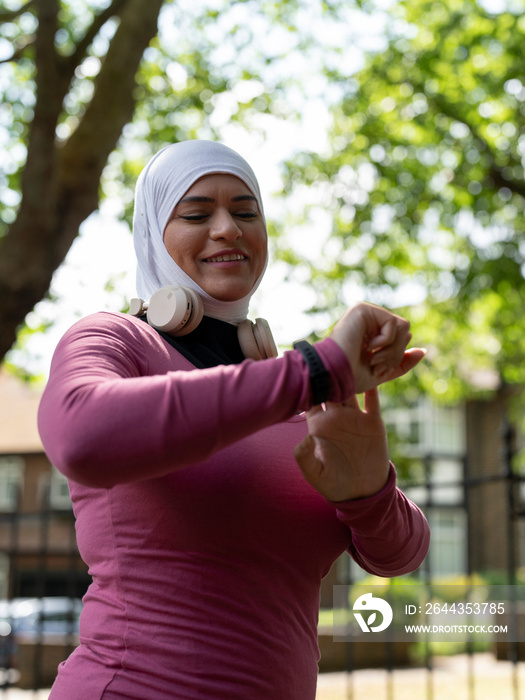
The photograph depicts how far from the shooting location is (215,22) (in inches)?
364

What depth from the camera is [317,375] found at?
46.8 inches

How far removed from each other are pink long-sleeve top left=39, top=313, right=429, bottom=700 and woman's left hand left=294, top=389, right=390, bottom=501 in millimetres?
37

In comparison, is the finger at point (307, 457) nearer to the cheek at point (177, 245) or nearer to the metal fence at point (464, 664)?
the cheek at point (177, 245)

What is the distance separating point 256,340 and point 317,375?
0.54 metres

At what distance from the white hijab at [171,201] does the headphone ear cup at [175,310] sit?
9 centimetres

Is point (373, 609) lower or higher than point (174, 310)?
lower

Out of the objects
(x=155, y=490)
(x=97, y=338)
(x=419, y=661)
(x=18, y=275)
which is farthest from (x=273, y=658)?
(x=419, y=661)

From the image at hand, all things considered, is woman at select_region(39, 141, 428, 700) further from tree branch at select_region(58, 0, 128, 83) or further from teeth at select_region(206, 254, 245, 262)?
tree branch at select_region(58, 0, 128, 83)

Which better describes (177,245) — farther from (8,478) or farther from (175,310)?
(8,478)

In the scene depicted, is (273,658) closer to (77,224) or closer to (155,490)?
(155,490)

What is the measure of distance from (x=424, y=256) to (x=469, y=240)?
1118mm

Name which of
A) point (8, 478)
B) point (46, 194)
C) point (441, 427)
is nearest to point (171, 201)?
point (46, 194)

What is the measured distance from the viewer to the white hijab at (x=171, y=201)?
5.54ft

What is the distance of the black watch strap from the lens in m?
1.19
